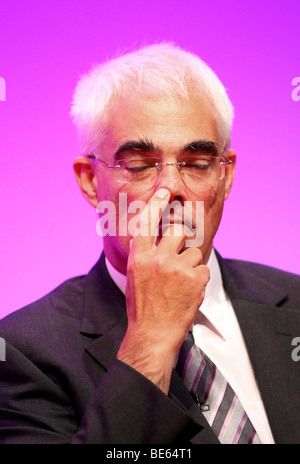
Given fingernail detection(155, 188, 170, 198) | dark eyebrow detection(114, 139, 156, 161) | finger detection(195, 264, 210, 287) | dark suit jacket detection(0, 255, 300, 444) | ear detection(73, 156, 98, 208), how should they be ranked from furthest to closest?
ear detection(73, 156, 98, 208), dark eyebrow detection(114, 139, 156, 161), fingernail detection(155, 188, 170, 198), finger detection(195, 264, 210, 287), dark suit jacket detection(0, 255, 300, 444)

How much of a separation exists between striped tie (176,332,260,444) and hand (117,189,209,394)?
9.3 inches

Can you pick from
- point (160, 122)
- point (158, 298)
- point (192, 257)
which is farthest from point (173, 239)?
point (160, 122)

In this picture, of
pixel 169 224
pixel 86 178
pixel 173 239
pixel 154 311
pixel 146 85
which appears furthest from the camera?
pixel 86 178

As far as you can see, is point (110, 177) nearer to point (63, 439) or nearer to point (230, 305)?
point (230, 305)

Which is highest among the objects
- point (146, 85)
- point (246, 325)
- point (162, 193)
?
point (146, 85)

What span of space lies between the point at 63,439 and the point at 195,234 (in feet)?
2.31

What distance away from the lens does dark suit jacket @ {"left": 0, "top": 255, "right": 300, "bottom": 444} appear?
52.2 inches

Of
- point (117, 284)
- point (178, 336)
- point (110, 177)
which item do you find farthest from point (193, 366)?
point (110, 177)

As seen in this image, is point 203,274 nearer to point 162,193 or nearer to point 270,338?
point 162,193

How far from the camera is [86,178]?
6.45 ft

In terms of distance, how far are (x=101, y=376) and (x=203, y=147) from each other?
2.49 feet

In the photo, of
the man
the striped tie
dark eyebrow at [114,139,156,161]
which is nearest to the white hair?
the man

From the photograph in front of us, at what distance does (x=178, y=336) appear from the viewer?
1405mm

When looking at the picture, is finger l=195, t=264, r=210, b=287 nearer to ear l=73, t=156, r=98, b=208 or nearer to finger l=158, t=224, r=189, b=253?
finger l=158, t=224, r=189, b=253
